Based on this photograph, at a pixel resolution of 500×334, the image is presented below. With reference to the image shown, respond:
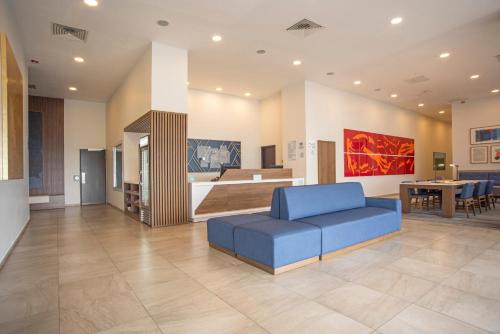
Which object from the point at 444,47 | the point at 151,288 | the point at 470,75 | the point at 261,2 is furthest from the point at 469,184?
the point at 151,288

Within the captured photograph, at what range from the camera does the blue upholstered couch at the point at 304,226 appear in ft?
10.6

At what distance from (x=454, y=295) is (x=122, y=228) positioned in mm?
5777

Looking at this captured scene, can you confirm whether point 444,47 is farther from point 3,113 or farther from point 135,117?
point 3,113

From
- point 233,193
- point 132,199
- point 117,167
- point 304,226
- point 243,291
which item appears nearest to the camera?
point 243,291

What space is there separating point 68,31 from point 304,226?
598cm

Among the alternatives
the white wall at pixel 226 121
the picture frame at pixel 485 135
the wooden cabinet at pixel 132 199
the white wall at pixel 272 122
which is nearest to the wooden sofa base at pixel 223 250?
the wooden cabinet at pixel 132 199

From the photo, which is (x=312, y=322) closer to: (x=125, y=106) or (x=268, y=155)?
(x=125, y=106)

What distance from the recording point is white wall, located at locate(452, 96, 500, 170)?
1078 centimetres

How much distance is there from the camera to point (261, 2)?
15.5 ft

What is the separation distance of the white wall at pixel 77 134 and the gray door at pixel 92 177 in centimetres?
16

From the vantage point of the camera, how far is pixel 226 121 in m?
10.4

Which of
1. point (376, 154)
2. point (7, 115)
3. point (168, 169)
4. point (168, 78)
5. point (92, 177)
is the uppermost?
point (168, 78)

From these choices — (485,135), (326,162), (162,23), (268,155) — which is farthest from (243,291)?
(485,135)

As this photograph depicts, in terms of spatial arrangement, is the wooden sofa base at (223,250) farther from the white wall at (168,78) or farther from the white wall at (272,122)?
the white wall at (272,122)
